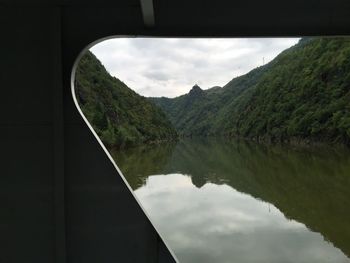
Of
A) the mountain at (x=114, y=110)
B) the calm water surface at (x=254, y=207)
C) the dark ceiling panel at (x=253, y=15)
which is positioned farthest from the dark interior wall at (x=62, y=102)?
the mountain at (x=114, y=110)

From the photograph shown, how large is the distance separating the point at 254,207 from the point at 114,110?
28.1m

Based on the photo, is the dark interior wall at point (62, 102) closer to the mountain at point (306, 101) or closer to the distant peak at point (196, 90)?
the mountain at point (306, 101)

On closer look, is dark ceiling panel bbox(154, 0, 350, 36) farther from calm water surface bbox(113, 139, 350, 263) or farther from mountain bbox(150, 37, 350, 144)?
mountain bbox(150, 37, 350, 144)

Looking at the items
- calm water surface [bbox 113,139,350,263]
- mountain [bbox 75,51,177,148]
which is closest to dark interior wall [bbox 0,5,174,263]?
calm water surface [bbox 113,139,350,263]

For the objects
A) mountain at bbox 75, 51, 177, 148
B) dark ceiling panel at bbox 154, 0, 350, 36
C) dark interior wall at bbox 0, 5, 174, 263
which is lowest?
dark interior wall at bbox 0, 5, 174, 263

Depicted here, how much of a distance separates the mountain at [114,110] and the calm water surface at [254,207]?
4.01 meters

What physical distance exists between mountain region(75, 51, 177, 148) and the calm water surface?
13.2 ft

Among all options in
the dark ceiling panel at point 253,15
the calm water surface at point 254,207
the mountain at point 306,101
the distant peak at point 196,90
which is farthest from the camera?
the distant peak at point 196,90

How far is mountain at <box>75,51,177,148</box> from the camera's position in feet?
108

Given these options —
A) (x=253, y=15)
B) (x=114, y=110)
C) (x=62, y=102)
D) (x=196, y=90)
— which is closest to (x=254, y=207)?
(x=253, y=15)

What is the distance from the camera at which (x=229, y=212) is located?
17.8 meters

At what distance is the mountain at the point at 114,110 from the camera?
3296 centimetres

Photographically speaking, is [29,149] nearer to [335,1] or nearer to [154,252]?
[154,252]

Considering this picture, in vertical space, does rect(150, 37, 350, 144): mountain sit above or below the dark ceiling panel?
above
